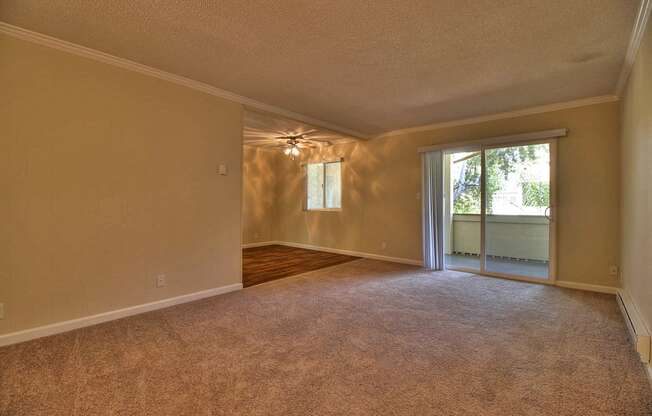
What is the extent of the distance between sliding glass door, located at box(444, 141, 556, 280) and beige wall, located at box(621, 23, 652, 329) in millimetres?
903

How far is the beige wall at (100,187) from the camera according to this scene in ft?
7.89

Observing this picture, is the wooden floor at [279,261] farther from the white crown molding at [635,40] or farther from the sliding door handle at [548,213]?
Answer: the white crown molding at [635,40]

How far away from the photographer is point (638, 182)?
255 cm

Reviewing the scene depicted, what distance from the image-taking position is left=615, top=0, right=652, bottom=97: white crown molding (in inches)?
80.4

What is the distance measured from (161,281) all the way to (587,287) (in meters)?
5.02

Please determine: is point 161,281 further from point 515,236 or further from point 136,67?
point 515,236

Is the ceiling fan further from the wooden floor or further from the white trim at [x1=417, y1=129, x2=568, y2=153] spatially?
the white trim at [x1=417, y1=129, x2=568, y2=153]

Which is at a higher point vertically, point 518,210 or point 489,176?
point 489,176

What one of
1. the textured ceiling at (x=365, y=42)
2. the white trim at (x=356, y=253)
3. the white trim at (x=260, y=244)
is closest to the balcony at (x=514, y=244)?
the white trim at (x=356, y=253)

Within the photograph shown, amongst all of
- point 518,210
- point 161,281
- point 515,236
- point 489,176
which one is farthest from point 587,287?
point 161,281

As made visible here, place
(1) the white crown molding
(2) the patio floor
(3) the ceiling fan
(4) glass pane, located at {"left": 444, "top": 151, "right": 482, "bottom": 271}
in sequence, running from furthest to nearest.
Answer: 1. (3) the ceiling fan
2. (4) glass pane, located at {"left": 444, "top": 151, "right": 482, "bottom": 271}
3. (2) the patio floor
4. (1) the white crown molding

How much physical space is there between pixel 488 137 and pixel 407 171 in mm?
1377

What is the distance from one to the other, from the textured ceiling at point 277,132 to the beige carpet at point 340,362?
2718 mm

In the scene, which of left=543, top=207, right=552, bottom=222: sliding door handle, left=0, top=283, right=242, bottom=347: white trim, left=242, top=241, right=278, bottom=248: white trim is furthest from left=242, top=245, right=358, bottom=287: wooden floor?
left=543, top=207, right=552, bottom=222: sliding door handle
